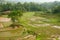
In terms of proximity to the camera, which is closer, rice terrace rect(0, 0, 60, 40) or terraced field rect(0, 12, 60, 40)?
terraced field rect(0, 12, 60, 40)

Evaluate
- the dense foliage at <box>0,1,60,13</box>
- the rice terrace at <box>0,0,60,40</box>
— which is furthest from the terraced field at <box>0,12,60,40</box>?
the dense foliage at <box>0,1,60,13</box>

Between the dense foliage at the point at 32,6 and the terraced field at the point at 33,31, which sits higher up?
the dense foliage at the point at 32,6

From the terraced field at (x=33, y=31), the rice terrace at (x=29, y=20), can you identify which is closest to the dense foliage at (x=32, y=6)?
the rice terrace at (x=29, y=20)

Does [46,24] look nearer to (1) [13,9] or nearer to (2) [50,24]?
(2) [50,24]

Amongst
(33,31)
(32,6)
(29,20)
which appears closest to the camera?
(33,31)

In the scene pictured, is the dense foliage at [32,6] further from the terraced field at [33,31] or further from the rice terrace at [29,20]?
the terraced field at [33,31]

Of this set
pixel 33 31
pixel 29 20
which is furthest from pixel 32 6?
pixel 33 31

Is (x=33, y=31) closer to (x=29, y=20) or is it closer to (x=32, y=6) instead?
(x=29, y=20)

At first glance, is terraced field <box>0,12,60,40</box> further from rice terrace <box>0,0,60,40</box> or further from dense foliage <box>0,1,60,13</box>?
dense foliage <box>0,1,60,13</box>

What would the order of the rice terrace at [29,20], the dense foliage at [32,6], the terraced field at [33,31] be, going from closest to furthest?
1. the terraced field at [33,31]
2. the rice terrace at [29,20]
3. the dense foliage at [32,6]

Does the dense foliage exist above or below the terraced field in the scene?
above

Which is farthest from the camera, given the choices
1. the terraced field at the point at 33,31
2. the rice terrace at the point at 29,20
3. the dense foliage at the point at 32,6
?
the dense foliage at the point at 32,6

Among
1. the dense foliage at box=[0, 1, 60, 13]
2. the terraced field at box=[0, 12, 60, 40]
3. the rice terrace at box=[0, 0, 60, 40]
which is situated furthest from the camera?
the dense foliage at box=[0, 1, 60, 13]
